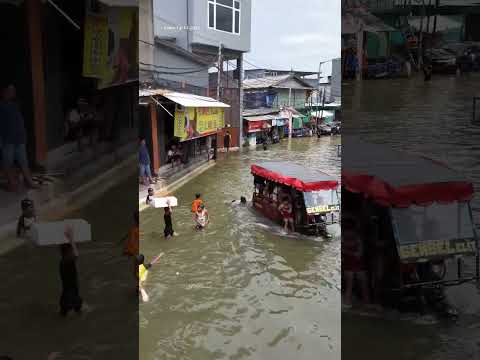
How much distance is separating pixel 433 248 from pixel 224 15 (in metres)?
20.7

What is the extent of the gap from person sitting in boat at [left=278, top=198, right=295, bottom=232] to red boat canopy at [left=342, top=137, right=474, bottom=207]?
24.1ft

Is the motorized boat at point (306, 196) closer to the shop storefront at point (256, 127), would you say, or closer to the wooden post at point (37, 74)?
the wooden post at point (37, 74)

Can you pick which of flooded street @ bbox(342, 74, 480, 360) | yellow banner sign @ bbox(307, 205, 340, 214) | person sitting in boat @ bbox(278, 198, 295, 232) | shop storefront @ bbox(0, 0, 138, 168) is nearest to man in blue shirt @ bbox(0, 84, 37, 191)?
shop storefront @ bbox(0, 0, 138, 168)

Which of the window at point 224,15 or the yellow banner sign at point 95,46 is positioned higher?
the window at point 224,15

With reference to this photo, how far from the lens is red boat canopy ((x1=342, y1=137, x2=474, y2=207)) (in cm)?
255

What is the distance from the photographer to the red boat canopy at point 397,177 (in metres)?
2.55

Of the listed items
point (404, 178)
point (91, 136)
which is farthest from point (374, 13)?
point (91, 136)

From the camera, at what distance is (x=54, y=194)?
2.27 m

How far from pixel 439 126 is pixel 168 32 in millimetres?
18890

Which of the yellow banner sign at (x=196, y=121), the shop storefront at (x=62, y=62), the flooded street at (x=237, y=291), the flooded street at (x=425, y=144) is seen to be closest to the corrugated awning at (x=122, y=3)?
the shop storefront at (x=62, y=62)

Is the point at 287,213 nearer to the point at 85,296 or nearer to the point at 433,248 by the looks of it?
the point at 433,248

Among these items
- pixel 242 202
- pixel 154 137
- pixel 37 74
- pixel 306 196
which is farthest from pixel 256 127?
pixel 37 74

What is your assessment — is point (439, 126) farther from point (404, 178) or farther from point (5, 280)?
point (5, 280)

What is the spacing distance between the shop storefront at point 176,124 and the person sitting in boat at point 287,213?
4532mm
